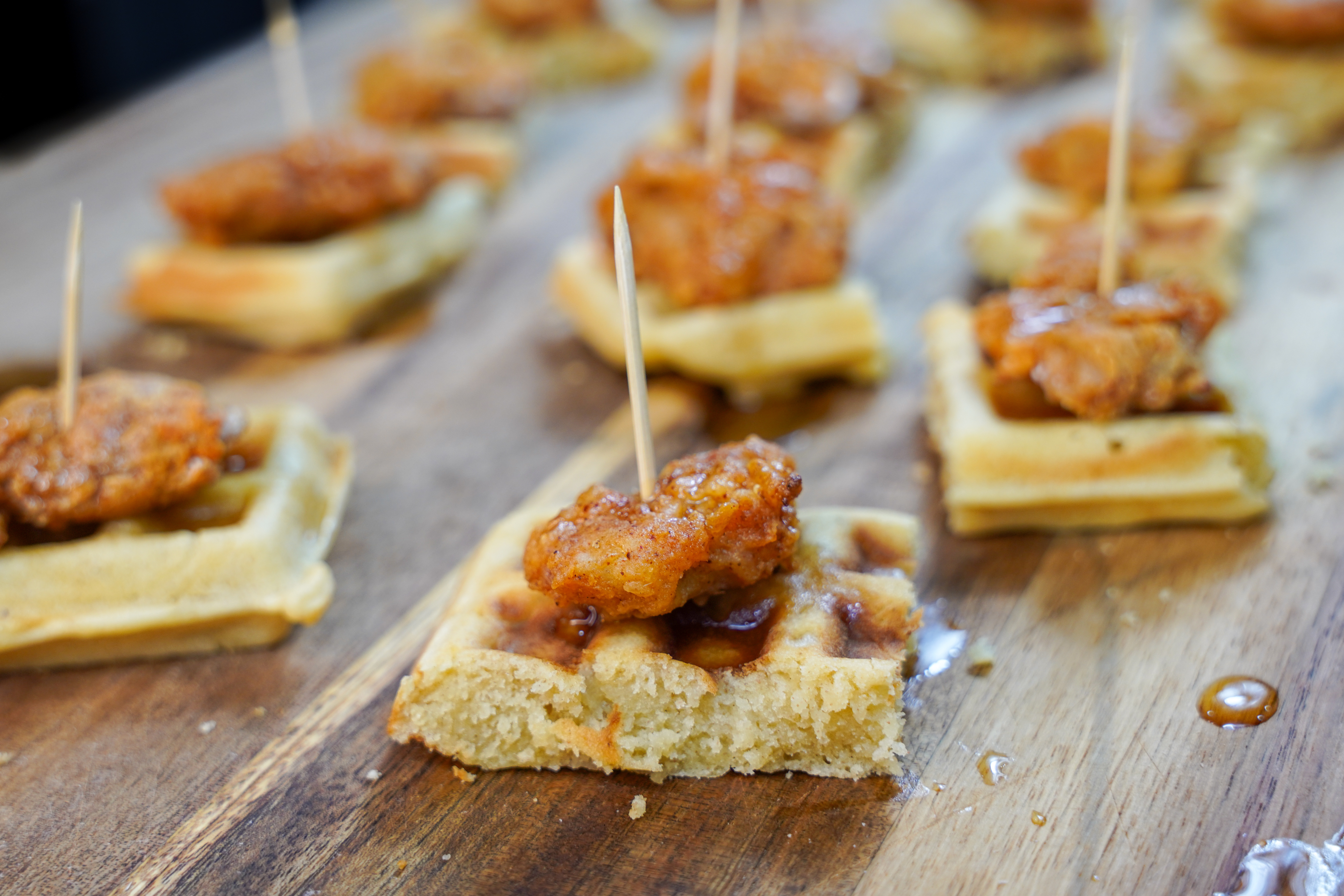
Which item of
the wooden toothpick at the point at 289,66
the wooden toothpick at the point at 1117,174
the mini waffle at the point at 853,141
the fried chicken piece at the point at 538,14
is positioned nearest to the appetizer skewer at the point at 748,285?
the mini waffle at the point at 853,141

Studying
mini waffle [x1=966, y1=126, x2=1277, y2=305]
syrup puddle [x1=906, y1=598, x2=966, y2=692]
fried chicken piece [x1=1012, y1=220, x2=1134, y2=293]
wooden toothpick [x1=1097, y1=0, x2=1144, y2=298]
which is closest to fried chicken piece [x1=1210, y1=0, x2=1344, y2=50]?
mini waffle [x1=966, y1=126, x2=1277, y2=305]

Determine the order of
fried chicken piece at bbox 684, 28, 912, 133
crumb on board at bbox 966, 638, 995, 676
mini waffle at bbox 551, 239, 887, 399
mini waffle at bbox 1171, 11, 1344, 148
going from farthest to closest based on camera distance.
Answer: mini waffle at bbox 1171, 11, 1344, 148 → fried chicken piece at bbox 684, 28, 912, 133 → mini waffle at bbox 551, 239, 887, 399 → crumb on board at bbox 966, 638, 995, 676

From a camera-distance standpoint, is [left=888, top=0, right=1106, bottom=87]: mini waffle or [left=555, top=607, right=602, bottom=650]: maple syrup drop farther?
[left=888, top=0, right=1106, bottom=87]: mini waffle

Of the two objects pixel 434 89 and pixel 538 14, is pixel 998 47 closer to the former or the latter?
pixel 538 14

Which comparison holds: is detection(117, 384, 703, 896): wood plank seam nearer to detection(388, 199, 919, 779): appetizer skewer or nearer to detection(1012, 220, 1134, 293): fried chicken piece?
detection(388, 199, 919, 779): appetizer skewer

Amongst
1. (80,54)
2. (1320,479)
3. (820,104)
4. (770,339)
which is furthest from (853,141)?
(80,54)

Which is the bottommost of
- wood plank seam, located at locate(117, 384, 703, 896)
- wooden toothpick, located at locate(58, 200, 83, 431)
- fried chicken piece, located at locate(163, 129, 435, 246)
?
wood plank seam, located at locate(117, 384, 703, 896)

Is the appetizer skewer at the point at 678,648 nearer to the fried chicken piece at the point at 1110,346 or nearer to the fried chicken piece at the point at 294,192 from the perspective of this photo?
the fried chicken piece at the point at 1110,346
